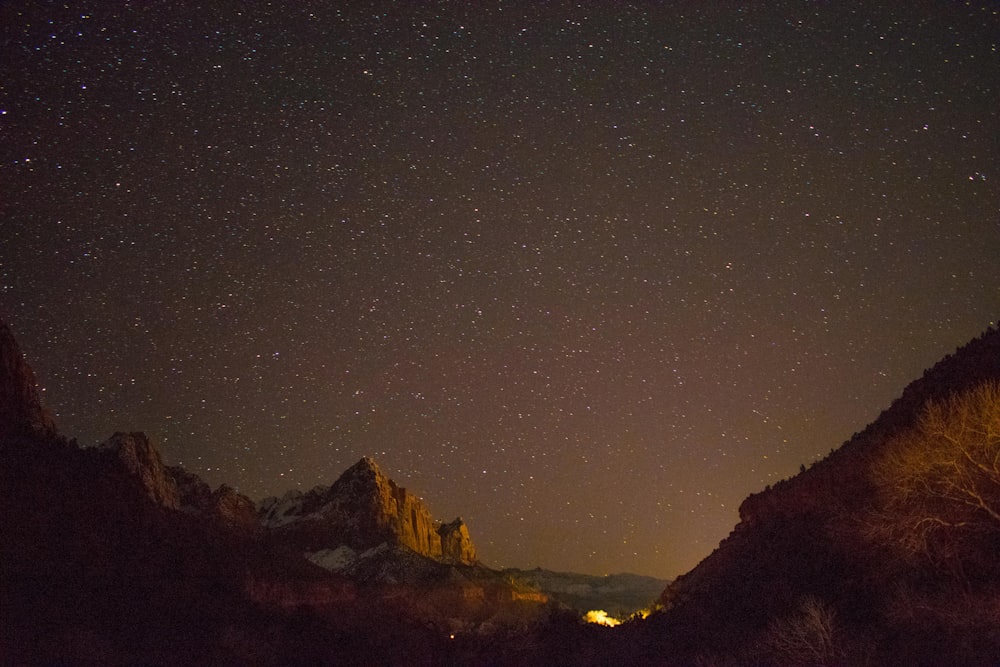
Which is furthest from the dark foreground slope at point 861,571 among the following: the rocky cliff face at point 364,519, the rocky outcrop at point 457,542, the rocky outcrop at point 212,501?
the rocky outcrop at point 457,542

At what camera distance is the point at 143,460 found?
75.7m

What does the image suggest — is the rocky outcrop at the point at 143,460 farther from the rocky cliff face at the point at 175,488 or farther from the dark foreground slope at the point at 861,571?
the dark foreground slope at the point at 861,571

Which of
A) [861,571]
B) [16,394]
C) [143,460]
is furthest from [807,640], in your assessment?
[143,460]

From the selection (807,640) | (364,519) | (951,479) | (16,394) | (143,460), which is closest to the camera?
(951,479)

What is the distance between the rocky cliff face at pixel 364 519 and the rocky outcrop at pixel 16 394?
79.0 meters

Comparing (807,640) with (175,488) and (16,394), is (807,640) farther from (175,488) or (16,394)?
(175,488)

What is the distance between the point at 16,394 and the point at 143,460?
26415 mm

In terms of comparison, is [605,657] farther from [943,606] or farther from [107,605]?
[107,605]

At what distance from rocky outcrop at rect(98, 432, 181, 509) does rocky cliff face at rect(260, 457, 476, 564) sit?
52.7 meters

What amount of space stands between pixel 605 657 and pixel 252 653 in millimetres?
21889

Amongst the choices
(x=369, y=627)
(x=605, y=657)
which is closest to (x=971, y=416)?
(x=605, y=657)

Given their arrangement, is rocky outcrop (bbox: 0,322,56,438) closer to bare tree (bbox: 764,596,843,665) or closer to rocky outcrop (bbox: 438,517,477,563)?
bare tree (bbox: 764,596,843,665)

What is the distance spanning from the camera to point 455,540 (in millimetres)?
145125

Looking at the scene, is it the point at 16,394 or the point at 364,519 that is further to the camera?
the point at 364,519
